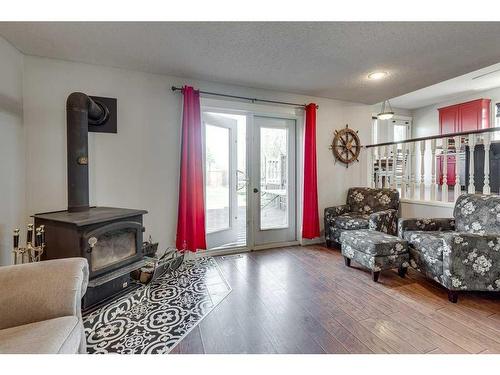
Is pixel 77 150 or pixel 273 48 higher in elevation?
pixel 273 48

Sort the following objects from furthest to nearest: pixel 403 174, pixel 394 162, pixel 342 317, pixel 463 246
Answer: pixel 394 162 < pixel 403 174 < pixel 463 246 < pixel 342 317

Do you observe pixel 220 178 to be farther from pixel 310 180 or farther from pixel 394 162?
pixel 394 162

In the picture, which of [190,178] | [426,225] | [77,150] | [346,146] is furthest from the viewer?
[346,146]

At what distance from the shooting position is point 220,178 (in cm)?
357

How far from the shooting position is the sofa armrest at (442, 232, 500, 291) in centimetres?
208

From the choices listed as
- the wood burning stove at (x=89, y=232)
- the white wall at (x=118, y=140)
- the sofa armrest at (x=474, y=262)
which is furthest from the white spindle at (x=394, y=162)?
the wood burning stove at (x=89, y=232)

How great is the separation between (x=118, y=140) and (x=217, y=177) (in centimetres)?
131

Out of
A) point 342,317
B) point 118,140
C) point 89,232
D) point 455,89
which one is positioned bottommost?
point 342,317

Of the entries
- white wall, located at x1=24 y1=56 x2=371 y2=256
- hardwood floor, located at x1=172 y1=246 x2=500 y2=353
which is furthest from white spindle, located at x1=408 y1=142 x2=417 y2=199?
white wall, located at x1=24 y1=56 x2=371 y2=256

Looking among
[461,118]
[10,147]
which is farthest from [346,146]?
[10,147]

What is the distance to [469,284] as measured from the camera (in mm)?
2113
